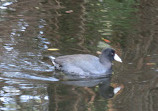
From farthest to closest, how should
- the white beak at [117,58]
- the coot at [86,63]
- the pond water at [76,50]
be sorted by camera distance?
the white beak at [117,58] → the coot at [86,63] → the pond water at [76,50]

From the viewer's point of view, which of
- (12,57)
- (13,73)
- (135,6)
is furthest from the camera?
(135,6)

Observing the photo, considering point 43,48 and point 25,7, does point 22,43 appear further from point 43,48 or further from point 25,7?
point 25,7

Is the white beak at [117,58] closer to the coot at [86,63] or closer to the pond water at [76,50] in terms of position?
the coot at [86,63]

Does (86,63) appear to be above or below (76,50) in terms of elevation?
above

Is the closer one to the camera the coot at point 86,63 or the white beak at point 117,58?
the coot at point 86,63

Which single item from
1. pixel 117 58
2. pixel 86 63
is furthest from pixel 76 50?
pixel 117 58

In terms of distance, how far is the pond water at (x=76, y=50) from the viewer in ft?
23.5

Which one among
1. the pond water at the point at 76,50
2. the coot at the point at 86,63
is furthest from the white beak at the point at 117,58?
the pond water at the point at 76,50

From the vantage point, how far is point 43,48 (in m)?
9.39

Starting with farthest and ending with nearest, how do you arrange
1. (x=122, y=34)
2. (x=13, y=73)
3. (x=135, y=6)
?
(x=135, y=6) → (x=122, y=34) → (x=13, y=73)

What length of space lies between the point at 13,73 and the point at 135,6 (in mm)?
6024

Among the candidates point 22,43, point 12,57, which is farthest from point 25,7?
point 12,57

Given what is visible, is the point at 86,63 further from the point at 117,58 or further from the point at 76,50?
the point at 76,50

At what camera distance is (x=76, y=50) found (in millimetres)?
9430
